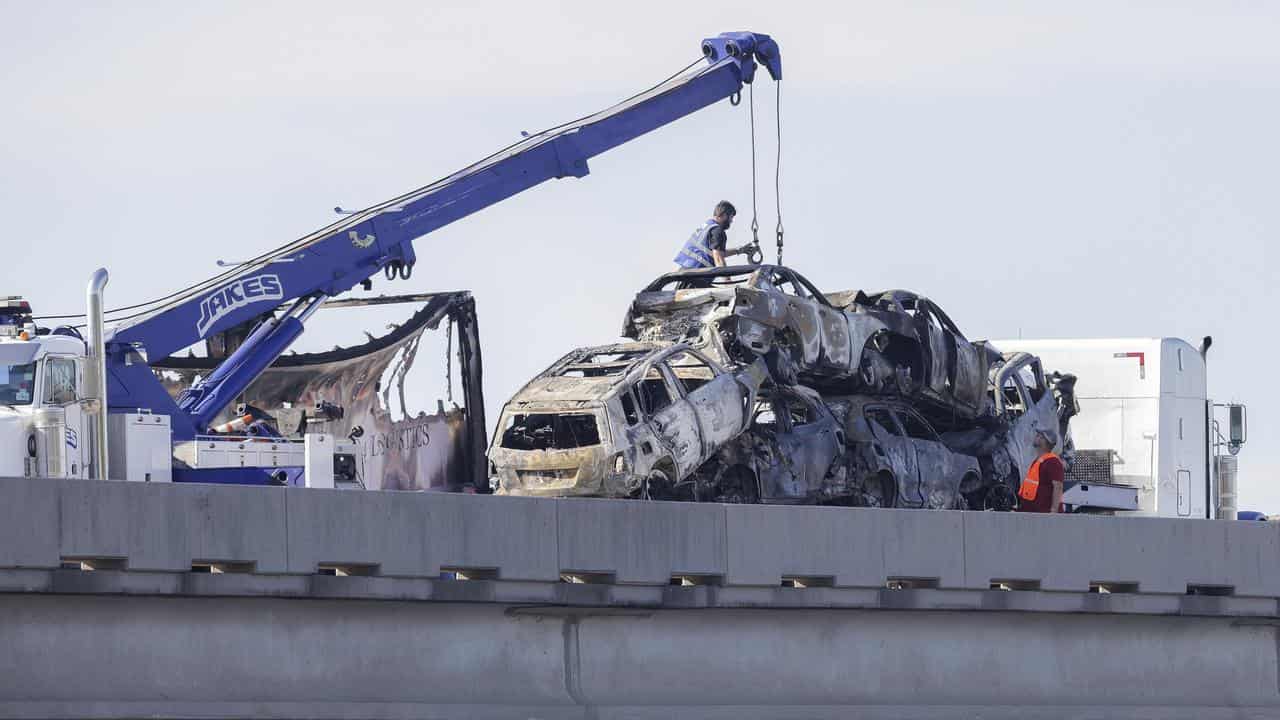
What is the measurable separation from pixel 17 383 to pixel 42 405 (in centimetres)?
33

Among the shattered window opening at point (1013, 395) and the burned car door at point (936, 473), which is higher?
the shattered window opening at point (1013, 395)

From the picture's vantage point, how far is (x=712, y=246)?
886 inches

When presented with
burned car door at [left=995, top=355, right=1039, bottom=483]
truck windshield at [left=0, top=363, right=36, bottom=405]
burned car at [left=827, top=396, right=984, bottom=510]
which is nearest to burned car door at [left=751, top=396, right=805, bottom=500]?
burned car at [left=827, top=396, right=984, bottom=510]

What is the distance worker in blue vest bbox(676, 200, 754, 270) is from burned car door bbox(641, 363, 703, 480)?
3917 mm

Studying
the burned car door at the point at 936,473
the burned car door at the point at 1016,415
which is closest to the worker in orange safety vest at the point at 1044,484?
the burned car door at the point at 936,473

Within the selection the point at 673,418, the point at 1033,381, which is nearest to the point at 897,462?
the point at 673,418

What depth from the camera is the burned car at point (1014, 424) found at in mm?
22375

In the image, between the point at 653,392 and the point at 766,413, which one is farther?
the point at 766,413

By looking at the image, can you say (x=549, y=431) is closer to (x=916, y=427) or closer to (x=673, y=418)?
(x=673, y=418)

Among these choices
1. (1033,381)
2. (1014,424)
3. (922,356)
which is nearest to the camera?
(922,356)

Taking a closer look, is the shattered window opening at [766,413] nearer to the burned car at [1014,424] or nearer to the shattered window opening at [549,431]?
the shattered window opening at [549,431]

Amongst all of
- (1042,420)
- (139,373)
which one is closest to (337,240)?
(139,373)

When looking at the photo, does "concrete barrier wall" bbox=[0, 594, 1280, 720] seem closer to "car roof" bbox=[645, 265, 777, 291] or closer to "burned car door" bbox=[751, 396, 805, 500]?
"burned car door" bbox=[751, 396, 805, 500]

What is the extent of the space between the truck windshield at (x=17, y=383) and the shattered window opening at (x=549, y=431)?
408 centimetres
